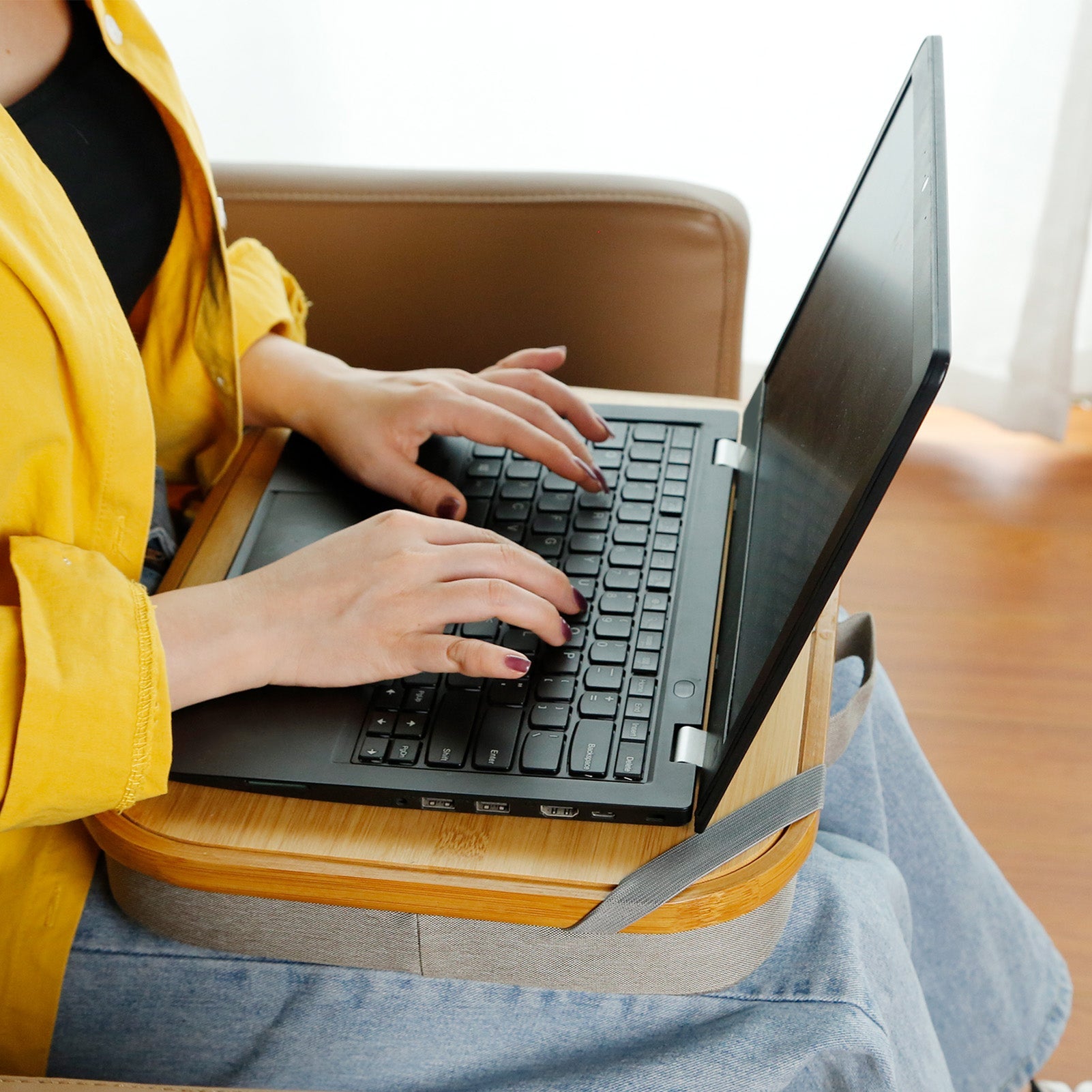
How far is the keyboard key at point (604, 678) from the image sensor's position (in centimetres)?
59

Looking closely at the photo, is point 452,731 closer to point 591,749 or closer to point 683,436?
point 591,749

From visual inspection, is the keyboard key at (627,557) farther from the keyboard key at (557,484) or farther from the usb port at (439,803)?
the usb port at (439,803)

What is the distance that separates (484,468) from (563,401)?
7cm

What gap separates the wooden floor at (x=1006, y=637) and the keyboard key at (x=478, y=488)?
0.75 metres

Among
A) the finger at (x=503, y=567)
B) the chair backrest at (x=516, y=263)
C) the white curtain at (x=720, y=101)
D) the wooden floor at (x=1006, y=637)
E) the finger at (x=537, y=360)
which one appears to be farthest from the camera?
the white curtain at (x=720, y=101)

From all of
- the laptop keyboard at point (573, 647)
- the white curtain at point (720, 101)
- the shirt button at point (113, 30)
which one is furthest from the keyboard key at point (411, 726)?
the white curtain at point (720, 101)

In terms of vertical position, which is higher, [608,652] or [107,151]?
[107,151]

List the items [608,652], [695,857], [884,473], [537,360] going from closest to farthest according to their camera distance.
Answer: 1. [884,473]
2. [695,857]
3. [608,652]
4. [537,360]

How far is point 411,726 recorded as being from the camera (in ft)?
1.88

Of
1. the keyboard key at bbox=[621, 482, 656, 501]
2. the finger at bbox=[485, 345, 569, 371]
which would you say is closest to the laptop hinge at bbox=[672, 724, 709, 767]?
the keyboard key at bbox=[621, 482, 656, 501]

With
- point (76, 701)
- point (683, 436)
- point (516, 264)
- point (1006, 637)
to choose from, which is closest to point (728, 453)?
point (683, 436)

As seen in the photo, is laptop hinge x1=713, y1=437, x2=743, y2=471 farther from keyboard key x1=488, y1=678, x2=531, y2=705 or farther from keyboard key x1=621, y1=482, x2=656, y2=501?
keyboard key x1=488, y1=678, x2=531, y2=705

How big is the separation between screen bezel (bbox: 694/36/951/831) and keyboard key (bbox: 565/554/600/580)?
0.08m

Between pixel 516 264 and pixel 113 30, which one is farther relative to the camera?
pixel 516 264
